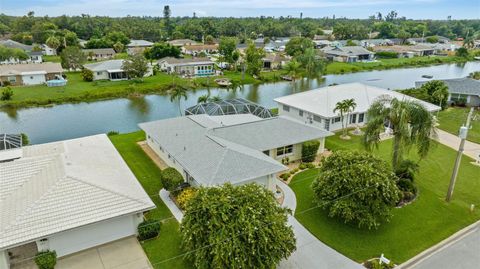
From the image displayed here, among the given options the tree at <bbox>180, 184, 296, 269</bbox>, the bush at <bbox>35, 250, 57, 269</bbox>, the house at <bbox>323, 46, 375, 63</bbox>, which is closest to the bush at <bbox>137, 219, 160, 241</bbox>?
the tree at <bbox>180, 184, 296, 269</bbox>

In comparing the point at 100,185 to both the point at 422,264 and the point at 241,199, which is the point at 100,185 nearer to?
the point at 241,199

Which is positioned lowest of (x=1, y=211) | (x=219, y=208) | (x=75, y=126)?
(x=75, y=126)

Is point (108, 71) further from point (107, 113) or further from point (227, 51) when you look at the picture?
point (227, 51)

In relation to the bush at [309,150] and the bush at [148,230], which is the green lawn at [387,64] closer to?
the bush at [309,150]

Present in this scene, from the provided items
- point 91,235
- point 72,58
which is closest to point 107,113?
point 72,58

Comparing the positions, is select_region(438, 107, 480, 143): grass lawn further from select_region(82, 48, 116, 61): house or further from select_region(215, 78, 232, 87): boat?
select_region(82, 48, 116, 61): house

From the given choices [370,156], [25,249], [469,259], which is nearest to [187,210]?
[25,249]
